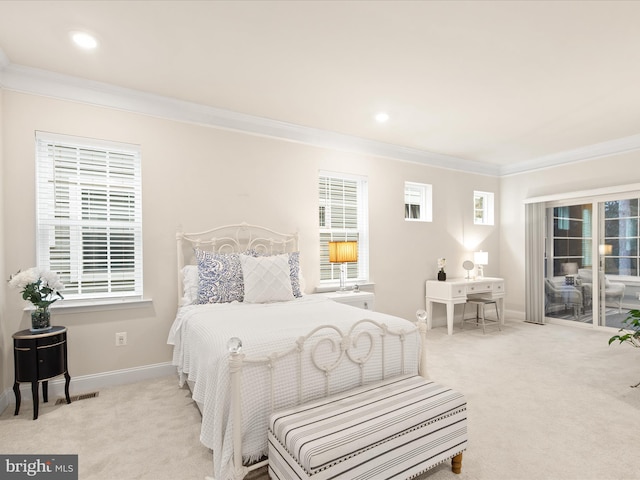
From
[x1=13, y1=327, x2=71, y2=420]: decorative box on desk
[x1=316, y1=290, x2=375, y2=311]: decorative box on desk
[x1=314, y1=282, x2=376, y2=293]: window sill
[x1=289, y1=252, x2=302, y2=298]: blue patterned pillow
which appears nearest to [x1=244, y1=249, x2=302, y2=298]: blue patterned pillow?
[x1=289, y1=252, x2=302, y2=298]: blue patterned pillow

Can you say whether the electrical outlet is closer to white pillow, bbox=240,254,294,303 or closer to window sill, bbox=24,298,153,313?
window sill, bbox=24,298,153,313

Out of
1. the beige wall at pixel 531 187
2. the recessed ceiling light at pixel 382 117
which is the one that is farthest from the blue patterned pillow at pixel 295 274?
the beige wall at pixel 531 187

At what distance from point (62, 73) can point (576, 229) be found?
6.54m

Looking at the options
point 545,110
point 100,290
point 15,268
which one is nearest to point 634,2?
point 545,110

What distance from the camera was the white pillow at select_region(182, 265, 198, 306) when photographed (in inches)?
122

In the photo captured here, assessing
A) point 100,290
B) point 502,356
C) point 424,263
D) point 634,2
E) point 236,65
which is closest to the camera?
point 634,2

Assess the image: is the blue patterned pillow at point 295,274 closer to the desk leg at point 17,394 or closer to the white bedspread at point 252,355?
the white bedspread at point 252,355

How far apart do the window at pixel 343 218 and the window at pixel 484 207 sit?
2544mm

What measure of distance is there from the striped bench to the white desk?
Result: 3058 mm

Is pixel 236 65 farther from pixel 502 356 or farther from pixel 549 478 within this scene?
pixel 502 356

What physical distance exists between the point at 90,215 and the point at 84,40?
141 centimetres

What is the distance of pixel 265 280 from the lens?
3139 millimetres

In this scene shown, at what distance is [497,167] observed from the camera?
6.05 meters

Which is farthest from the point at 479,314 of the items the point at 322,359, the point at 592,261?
the point at 322,359
